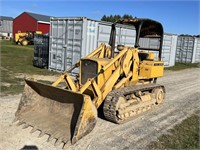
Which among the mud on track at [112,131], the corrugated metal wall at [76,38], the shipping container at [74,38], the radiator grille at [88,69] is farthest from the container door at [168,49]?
the radiator grille at [88,69]

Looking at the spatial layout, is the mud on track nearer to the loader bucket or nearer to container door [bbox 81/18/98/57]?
the loader bucket

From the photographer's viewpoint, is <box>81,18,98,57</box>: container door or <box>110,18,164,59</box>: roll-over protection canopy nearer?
<box>110,18,164,59</box>: roll-over protection canopy

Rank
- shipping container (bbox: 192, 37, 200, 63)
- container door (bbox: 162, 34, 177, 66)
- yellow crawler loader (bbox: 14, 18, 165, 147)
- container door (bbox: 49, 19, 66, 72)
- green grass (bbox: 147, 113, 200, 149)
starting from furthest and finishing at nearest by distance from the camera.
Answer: shipping container (bbox: 192, 37, 200, 63) → container door (bbox: 162, 34, 177, 66) → container door (bbox: 49, 19, 66, 72) → green grass (bbox: 147, 113, 200, 149) → yellow crawler loader (bbox: 14, 18, 165, 147)

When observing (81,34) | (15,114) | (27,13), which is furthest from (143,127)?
(27,13)

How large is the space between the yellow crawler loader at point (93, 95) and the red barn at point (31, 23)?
37.9 metres

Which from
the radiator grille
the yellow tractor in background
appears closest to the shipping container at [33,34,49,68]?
the radiator grille

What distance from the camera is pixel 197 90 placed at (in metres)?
11.4

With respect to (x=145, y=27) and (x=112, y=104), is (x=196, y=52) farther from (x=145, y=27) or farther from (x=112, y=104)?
(x=112, y=104)

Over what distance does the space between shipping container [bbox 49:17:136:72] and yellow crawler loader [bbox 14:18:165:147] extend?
15.6ft

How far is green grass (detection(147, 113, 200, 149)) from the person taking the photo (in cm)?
528

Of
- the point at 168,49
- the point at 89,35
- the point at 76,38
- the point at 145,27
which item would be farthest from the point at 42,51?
the point at 168,49

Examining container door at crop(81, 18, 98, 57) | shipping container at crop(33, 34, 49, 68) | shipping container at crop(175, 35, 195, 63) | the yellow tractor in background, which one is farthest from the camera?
the yellow tractor in background

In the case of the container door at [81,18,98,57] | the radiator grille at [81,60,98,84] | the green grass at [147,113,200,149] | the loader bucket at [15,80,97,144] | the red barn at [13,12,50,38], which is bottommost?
the green grass at [147,113,200,149]

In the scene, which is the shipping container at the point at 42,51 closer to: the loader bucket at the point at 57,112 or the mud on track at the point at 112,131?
the mud on track at the point at 112,131
